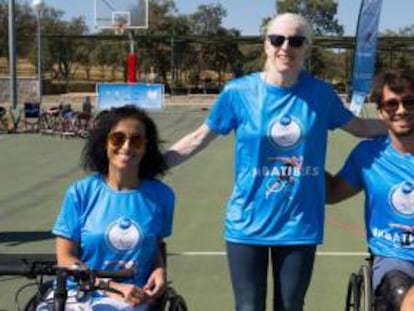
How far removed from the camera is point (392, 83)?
396 cm

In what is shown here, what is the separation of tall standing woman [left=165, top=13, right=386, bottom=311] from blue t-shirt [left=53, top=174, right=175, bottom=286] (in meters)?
0.39

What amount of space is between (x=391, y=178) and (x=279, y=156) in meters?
0.55

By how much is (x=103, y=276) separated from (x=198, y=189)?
9536 millimetres

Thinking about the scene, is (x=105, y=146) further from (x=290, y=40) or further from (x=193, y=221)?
(x=193, y=221)

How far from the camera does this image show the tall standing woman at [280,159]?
12.4 ft

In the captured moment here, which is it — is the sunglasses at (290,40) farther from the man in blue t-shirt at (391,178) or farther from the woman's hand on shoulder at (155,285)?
the woman's hand on shoulder at (155,285)

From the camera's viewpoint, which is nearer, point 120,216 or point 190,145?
point 120,216

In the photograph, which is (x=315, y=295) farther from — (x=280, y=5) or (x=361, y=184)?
(x=280, y=5)

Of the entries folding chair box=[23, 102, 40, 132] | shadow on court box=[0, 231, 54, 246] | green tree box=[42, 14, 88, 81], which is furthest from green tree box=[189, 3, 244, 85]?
shadow on court box=[0, 231, 54, 246]

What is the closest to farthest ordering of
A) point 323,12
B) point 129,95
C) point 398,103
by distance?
point 398,103 → point 129,95 → point 323,12

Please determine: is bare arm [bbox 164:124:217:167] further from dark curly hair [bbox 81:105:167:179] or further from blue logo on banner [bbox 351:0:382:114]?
blue logo on banner [bbox 351:0:382:114]

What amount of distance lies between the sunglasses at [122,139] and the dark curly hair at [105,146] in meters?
0.08

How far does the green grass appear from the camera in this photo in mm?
6488

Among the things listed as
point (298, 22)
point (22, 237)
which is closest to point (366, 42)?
point (22, 237)
